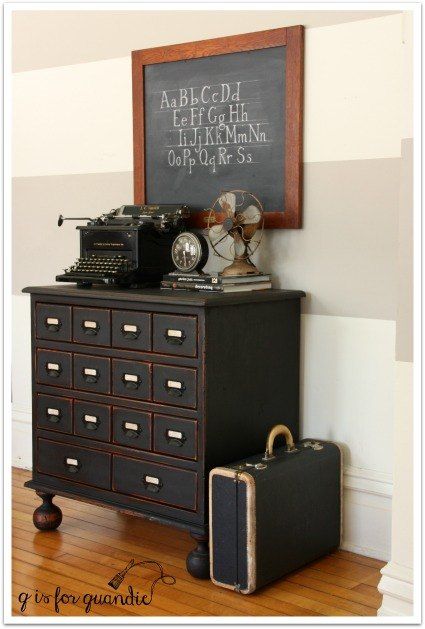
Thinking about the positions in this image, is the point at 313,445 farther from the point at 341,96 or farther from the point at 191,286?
the point at 341,96

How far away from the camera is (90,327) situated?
13.0 ft

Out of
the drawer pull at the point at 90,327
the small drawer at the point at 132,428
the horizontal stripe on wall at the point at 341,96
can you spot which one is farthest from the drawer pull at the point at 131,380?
the horizontal stripe on wall at the point at 341,96

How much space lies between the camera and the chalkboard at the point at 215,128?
4062 millimetres

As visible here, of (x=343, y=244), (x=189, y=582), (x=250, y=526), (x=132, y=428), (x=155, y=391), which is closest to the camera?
(x=250, y=526)

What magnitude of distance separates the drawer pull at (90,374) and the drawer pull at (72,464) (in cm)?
38

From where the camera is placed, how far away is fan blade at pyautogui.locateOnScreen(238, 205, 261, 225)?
3.95 metres

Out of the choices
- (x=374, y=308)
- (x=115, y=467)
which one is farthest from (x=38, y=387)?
(x=374, y=308)

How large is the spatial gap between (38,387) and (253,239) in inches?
47.1

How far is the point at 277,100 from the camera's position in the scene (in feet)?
13.3

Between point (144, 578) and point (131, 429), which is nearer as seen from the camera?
point (144, 578)

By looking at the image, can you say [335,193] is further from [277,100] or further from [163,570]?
[163,570]

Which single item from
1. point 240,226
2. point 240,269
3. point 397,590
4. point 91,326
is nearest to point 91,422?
point 91,326

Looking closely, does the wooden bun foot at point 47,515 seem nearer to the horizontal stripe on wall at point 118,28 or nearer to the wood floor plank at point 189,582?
the wood floor plank at point 189,582

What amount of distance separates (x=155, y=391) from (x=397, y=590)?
127 cm
